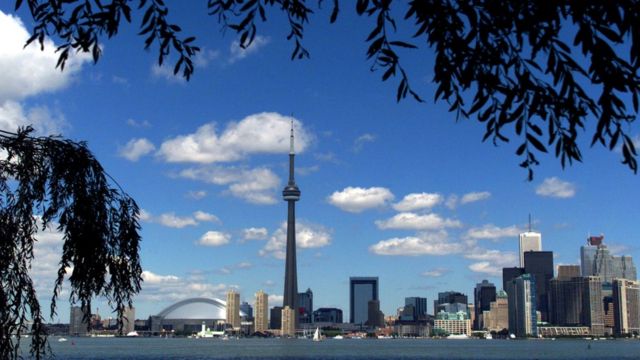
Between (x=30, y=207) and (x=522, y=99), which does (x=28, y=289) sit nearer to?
(x=30, y=207)

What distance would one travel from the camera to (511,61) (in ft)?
25.6

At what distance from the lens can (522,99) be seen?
7648 millimetres

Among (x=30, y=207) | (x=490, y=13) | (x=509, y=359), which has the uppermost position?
(x=490, y=13)

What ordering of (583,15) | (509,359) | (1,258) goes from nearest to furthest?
(583,15) < (1,258) < (509,359)

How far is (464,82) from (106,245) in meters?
10.6

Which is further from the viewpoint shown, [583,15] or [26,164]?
[26,164]

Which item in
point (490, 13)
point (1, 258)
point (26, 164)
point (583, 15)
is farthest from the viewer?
point (26, 164)

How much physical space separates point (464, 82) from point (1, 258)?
34.9ft

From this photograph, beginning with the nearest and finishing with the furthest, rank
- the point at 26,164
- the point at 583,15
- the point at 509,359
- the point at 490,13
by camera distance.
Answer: the point at 583,15 → the point at 490,13 → the point at 26,164 → the point at 509,359

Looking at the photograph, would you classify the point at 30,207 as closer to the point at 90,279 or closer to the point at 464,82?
the point at 90,279

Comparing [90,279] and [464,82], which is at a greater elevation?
[464,82]

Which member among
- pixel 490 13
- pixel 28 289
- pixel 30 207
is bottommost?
pixel 28 289

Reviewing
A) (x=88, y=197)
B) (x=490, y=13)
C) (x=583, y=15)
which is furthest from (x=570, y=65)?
(x=88, y=197)

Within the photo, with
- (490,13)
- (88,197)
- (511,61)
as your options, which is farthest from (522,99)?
(88,197)
